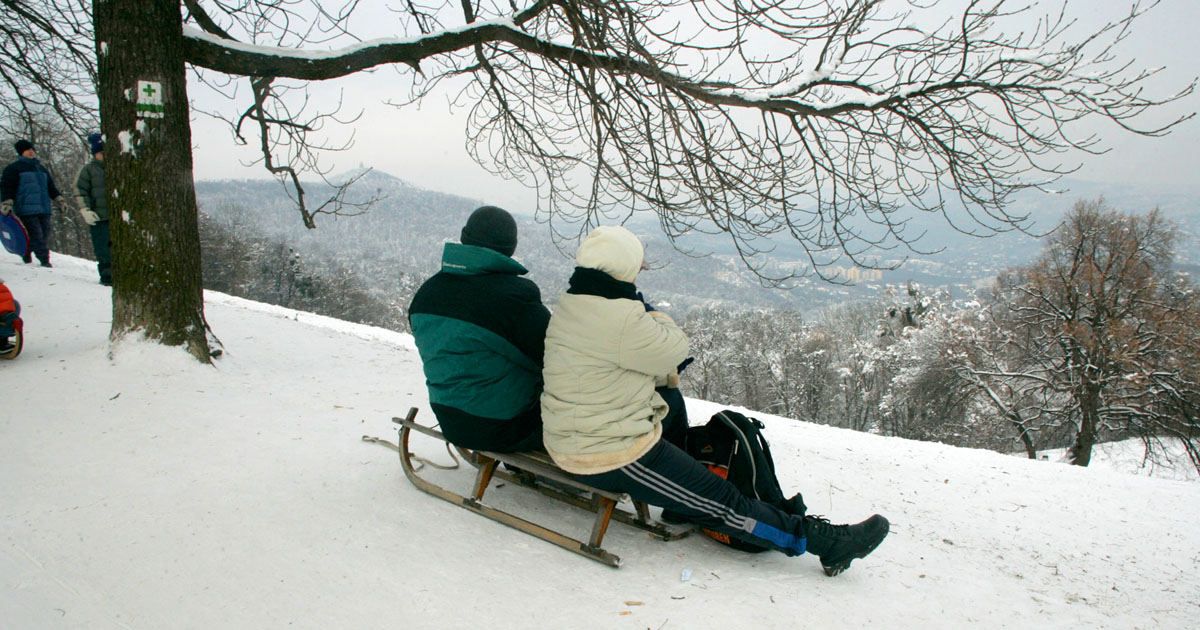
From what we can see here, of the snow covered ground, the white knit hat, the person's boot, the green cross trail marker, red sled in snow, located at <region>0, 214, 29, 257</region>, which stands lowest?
the snow covered ground

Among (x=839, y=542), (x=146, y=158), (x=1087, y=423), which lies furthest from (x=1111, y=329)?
(x=146, y=158)

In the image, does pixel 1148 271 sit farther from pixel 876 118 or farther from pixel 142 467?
pixel 142 467

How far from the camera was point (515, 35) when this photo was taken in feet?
17.5

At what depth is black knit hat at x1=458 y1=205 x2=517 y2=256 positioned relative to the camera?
309 cm

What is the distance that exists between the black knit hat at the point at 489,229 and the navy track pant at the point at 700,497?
1222 mm

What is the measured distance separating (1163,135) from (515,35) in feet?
16.3

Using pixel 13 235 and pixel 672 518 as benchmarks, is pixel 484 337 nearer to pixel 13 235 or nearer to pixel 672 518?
pixel 672 518

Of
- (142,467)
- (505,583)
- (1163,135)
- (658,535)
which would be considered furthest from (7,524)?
(1163,135)

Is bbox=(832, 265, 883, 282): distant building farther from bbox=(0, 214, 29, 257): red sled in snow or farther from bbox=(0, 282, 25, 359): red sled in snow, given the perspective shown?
bbox=(0, 214, 29, 257): red sled in snow

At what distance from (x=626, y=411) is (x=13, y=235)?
10866 mm

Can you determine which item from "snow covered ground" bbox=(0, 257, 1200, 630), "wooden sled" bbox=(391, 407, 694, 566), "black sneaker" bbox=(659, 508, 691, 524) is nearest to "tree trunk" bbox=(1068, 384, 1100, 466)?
"snow covered ground" bbox=(0, 257, 1200, 630)

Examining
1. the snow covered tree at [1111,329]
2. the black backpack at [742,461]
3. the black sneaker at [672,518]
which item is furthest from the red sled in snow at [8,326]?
the snow covered tree at [1111,329]

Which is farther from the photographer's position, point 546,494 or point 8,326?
point 8,326

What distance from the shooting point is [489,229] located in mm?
3098
